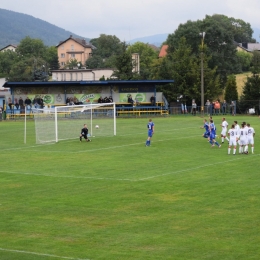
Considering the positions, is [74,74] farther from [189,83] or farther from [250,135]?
[250,135]

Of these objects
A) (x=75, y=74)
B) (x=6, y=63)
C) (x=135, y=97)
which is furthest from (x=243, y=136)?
(x=6, y=63)

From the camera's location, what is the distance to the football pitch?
1530cm

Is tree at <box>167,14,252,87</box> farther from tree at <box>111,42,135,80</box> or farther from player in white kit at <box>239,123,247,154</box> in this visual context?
player in white kit at <box>239,123,247,154</box>

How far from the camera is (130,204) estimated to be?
20750mm

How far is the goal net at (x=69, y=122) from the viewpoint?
4469cm

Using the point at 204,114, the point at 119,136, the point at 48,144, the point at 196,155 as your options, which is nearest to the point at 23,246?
the point at 196,155

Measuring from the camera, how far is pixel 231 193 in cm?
2230

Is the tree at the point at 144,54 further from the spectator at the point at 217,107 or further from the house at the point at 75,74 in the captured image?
the spectator at the point at 217,107

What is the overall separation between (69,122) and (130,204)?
2619cm

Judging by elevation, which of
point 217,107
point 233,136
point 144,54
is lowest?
point 233,136

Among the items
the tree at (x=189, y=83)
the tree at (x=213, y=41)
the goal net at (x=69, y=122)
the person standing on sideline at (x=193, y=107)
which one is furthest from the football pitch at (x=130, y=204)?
the tree at (x=213, y=41)

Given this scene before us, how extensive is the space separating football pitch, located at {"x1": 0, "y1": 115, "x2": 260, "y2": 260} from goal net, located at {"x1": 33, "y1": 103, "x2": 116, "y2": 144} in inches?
254

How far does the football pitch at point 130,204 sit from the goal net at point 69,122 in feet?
21.2

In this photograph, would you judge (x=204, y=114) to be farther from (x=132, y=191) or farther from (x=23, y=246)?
(x=23, y=246)
